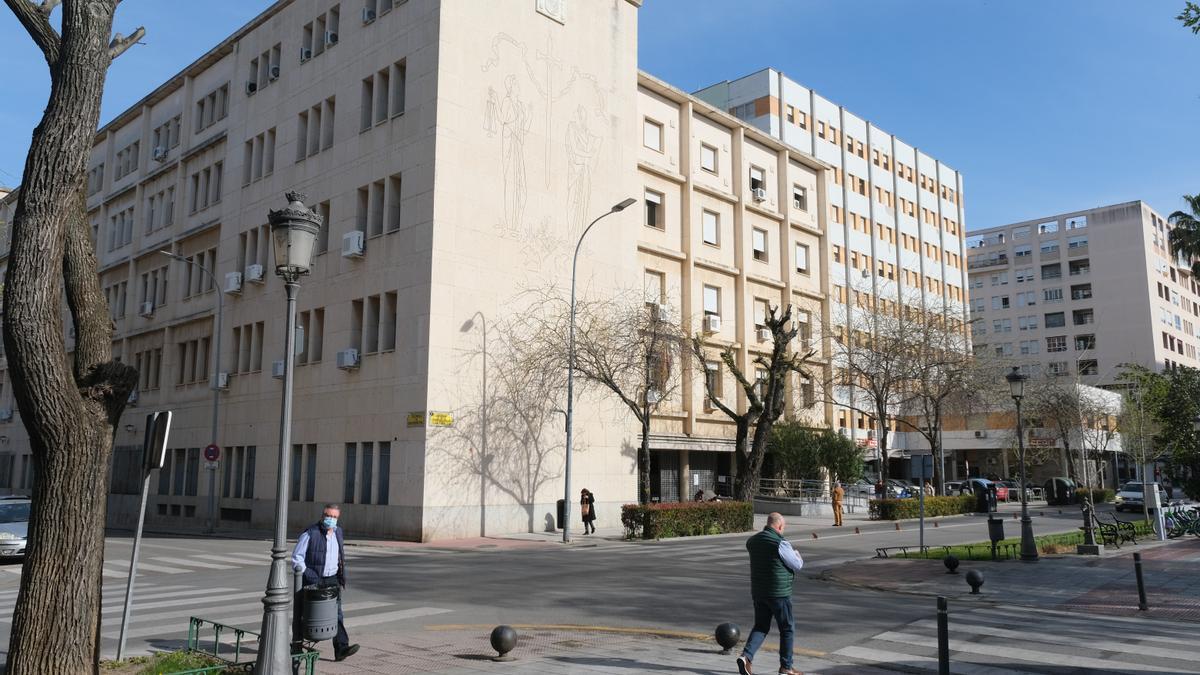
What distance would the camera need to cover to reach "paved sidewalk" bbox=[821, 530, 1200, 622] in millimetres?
12742

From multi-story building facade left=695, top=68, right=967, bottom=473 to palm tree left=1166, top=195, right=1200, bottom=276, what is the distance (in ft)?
37.0

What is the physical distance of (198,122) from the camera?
4081cm

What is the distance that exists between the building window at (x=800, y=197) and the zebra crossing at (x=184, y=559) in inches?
1280

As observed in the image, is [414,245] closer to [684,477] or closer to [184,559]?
[184,559]

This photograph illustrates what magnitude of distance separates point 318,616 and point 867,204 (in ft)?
186

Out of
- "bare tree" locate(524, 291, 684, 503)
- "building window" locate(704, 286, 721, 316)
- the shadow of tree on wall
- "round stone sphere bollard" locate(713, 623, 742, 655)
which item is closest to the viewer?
"round stone sphere bollard" locate(713, 623, 742, 655)

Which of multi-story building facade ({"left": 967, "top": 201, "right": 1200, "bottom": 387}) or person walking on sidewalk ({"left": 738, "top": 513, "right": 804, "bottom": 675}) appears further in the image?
multi-story building facade ({"left": 967, "top": 201, "right": 1200, "bottom": 387})

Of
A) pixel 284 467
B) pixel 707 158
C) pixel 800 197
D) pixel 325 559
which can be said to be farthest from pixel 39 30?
pixel 800 197

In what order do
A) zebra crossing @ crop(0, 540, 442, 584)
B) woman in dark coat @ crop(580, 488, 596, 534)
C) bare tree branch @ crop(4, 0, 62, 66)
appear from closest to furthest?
bare tree branch @ crop(4, 0, 62, 66)
zebra crossing @ crop(0, 540, 442, 584)
woman in dark coat @ crop(580, 488, 596, 534)

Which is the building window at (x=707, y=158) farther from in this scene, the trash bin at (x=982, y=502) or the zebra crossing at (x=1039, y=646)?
the zebra crossing at (x=1039, y=646)

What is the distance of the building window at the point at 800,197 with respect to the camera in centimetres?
4831

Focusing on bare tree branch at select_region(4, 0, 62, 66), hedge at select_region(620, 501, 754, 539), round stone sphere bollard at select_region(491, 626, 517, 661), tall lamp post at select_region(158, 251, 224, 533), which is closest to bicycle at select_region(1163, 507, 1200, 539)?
hedge at select_region(620, 501, 754, 539)

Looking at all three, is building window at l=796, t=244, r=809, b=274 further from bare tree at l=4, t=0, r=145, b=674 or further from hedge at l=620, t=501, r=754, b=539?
bare tree at l=4, t=0, r=145, b=674

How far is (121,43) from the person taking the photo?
7430mm
